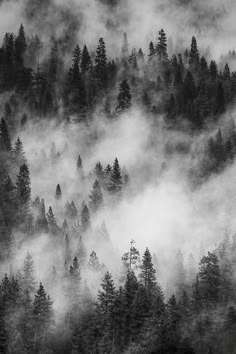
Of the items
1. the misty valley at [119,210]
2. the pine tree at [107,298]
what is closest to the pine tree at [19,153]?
the misty valley at [119,210]

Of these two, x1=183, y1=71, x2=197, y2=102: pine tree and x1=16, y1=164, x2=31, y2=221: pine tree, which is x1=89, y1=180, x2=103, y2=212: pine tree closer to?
x1=16, y1=164, x2=31, y2=221: pine tree

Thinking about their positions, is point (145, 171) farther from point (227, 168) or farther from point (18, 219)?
point (18, 219)

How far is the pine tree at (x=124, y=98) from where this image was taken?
17912cm

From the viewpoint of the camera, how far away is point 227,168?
148000mm

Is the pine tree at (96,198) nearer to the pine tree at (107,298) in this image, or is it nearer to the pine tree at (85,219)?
the pine tree at (85,219)

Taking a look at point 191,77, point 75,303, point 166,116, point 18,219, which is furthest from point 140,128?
point 75,303

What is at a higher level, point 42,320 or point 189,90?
point 189,90

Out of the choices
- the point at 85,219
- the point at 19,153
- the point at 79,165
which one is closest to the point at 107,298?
the point at 85,219

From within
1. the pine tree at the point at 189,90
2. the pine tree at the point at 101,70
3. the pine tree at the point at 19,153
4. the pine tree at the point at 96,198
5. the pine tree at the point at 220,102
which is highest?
the pine tree at the point at 101,70

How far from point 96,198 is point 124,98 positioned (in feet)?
161

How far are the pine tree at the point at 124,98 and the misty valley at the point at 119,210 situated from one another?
0.34 meters

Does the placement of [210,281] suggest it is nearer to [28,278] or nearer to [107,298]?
[107,298]

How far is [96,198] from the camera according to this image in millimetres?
140875

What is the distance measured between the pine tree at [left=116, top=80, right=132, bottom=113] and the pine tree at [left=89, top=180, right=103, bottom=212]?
145 ft
